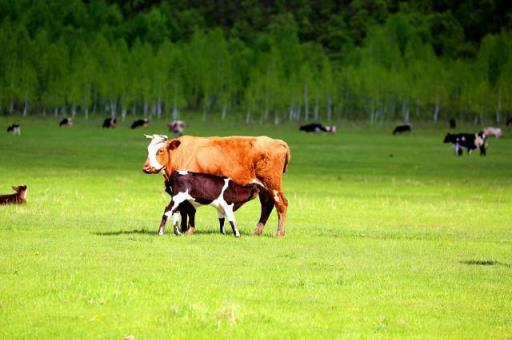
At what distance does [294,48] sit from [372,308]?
158984mm

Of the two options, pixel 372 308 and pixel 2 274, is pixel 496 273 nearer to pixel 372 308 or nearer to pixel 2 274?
pixel 372 308

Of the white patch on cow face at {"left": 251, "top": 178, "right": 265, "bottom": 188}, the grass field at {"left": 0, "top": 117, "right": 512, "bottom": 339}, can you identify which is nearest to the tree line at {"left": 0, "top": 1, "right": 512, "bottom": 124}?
the grass field at {"left": 0, "top": 117, "right": 512, "bottom": 339}

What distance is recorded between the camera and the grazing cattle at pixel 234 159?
22797mm

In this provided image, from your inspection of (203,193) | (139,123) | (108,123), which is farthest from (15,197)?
(139,123)

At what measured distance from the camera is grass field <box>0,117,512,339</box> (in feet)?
42.2

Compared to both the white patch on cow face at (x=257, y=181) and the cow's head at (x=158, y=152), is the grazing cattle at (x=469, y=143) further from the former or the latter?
the cow's head at (x=158, y=152)

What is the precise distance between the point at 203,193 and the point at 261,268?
4.63m

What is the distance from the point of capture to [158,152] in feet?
74.7

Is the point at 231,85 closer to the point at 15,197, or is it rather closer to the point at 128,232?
the point at 15,197

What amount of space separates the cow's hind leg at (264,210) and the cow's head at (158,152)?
6.94ft

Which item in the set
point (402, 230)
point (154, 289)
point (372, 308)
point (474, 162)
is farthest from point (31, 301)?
point (474, 162)

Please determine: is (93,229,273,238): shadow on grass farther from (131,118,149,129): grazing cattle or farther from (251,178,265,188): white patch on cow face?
(131,118,149,129): grazing cattle

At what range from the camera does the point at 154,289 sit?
14711 mm

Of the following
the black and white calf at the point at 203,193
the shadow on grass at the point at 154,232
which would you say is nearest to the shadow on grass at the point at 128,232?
the shadow on grass at the point at 154,232
